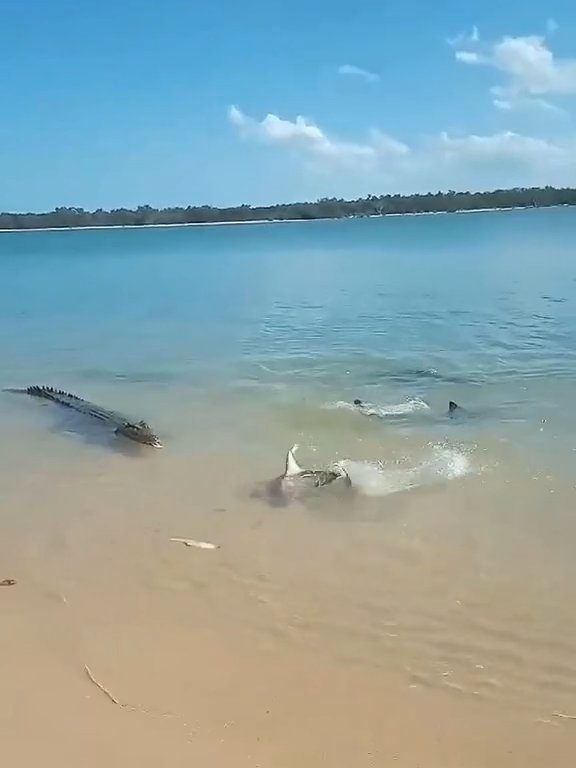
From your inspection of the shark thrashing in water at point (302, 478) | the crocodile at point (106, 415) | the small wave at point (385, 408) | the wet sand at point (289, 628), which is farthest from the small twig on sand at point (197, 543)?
the small wave at point (385, 408)

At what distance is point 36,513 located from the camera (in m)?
8.35

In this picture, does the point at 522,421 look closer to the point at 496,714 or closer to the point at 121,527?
the point at 121,527

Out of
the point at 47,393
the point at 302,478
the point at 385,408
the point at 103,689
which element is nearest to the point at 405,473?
the point at 302,478

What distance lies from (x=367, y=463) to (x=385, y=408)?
2936 millimetres

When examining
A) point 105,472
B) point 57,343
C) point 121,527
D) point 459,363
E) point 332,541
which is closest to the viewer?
point 332,541

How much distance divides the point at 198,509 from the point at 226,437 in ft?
9.05

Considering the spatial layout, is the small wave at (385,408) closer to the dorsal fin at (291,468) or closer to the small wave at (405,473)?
the small wave at (405,473)

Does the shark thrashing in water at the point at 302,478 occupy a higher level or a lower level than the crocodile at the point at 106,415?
lower

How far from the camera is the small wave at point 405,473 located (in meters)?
8.58

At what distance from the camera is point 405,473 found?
356 inches

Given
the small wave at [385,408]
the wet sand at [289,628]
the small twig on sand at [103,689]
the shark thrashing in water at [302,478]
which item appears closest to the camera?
the wet sand at [289,628]

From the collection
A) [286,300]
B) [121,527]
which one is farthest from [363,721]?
[286,300]

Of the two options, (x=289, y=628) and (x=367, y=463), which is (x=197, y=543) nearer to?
(x=289, y=628)

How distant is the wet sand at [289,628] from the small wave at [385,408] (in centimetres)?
323
